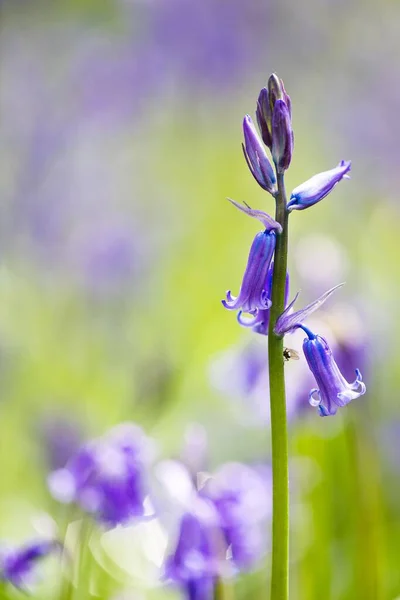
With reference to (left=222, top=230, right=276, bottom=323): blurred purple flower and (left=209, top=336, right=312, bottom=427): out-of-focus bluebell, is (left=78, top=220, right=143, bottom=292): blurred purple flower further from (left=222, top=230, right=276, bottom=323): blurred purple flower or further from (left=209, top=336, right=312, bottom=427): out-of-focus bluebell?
(left=222, top=230, right=276, bottom=323): blurred purple flower

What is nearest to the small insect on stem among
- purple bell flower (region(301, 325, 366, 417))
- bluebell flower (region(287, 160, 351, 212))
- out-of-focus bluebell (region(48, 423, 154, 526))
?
purple bell flower (region(301, 325, 366, 417))

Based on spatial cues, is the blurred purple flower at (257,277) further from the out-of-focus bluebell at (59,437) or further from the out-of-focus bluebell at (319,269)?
the out-of-focus bluebell at (59,437)

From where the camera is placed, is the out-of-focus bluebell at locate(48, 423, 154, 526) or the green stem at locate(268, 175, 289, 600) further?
the out-of-focus bluebell at locate(48, 423, 154, 526)

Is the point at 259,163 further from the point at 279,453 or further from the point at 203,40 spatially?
the point at 203,40

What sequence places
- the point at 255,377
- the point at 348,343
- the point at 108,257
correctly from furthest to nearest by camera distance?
1. the point at 108,257
2. the point at 255,377
3. the point at 348,343

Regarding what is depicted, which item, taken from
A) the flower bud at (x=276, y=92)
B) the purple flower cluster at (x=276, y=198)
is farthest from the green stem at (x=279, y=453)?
the flower bud at (x=276, y=92)

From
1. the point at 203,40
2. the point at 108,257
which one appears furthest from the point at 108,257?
the point at 203,40
